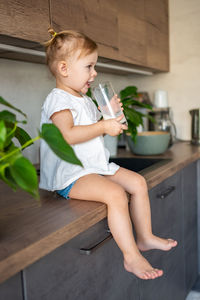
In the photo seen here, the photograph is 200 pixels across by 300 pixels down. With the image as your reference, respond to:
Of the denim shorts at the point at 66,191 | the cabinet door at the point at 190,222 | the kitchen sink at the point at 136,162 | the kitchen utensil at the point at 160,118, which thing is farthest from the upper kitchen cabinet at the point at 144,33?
the denim shorts at the point at 66,191

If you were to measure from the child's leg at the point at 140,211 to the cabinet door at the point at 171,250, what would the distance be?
0.67 ft

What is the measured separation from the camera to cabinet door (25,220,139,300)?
0.76m

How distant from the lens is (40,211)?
92 cm

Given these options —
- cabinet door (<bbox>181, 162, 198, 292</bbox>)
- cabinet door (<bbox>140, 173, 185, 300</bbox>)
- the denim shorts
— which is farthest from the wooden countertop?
cabinet door (<bbox>181, 162, 198, 292</bbox>)

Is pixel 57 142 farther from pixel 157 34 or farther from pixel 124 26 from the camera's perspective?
pixel 157 34

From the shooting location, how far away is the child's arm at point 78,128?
102cm

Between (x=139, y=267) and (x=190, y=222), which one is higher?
(x=139, y=267)

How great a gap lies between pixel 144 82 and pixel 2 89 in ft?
4.45

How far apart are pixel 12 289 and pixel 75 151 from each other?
520 millimetres

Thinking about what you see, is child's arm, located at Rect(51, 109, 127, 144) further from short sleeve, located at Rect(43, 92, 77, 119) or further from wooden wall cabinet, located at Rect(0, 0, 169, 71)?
wooden wall cabinet, located at Rect(0, 0, 169, 71)

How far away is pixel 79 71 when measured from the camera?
1.11 metres

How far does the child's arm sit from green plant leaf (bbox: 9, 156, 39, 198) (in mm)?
413

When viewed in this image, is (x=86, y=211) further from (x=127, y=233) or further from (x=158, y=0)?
Answer: (x=158, y=0)

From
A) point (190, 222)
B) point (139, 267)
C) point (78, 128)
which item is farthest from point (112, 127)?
point (190, 222)
